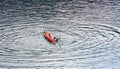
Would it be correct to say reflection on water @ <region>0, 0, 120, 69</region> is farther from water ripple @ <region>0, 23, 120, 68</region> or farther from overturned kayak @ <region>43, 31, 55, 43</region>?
overturned kayak @ <region>43, 31, 55, 43</region>

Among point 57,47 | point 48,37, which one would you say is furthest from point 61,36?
point 57,47

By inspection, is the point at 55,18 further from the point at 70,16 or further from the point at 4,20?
the point at 4,20

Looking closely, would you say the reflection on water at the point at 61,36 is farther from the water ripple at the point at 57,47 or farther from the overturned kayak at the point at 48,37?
the overturned kayak at the point at 48,37

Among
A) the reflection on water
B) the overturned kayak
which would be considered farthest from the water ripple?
the overturned kayak

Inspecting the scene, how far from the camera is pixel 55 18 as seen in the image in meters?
45.3

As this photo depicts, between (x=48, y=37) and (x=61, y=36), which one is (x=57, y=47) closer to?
(x=48, y=37)

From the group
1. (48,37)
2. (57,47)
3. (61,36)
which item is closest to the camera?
(57,47)

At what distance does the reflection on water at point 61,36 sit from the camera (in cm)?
2897

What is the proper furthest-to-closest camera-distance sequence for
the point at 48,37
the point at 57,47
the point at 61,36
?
the point at 61,36 < the point at 48,37 < the point at 57,47

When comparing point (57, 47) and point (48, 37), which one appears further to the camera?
point (48, 37)

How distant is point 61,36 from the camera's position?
34.8m

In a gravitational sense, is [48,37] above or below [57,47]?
above

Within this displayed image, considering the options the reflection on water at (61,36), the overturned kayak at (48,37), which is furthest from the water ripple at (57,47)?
the overturned kayak at (48,37)

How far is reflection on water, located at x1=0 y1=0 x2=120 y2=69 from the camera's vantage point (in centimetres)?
2897
